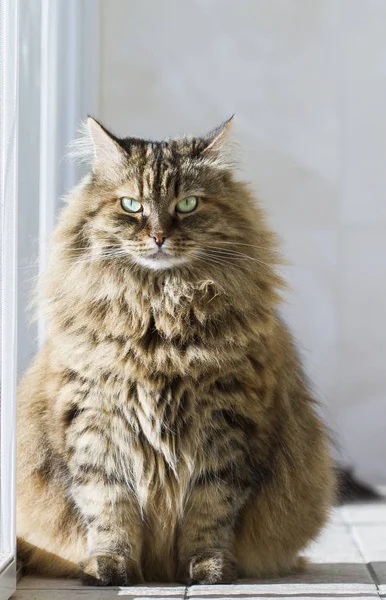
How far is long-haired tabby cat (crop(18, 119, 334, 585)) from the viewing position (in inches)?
80.0

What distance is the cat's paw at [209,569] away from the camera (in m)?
2.00

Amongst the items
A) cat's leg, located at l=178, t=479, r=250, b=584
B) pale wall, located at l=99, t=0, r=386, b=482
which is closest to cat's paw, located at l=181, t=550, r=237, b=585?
cat's leg, located at l=178, t=479, r=250, b=584

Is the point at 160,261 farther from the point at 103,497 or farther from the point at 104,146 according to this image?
the point at 103,497

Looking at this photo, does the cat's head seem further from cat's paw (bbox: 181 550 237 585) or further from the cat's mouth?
cat's paw (bbox: 181 550 237 585)

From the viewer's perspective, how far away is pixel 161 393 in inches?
80.2

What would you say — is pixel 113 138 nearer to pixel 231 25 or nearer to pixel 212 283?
pixel 212 283

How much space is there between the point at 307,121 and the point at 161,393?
1.89 metres

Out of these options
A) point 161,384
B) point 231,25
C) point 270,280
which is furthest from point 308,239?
point 161,384

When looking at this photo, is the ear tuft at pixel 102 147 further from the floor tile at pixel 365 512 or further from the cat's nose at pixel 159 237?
the floor tile at pixel 365 512

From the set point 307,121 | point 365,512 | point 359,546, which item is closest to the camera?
point 359,546

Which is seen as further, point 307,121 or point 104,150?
point 307,121

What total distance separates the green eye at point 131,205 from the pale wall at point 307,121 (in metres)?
1.58

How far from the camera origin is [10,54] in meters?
1.82

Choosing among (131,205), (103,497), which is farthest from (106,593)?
(131,205)
